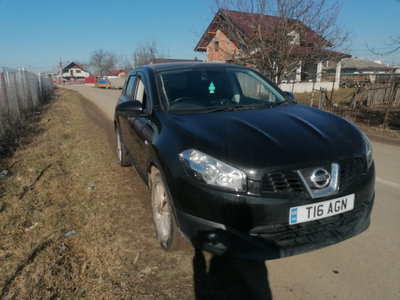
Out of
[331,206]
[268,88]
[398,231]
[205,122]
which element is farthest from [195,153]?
[398,231]

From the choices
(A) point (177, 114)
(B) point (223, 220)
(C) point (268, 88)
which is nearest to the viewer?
(B) point (223, 220)

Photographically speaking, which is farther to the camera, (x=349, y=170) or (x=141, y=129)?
(x=141, y=129)

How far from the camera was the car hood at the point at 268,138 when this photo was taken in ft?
7.33

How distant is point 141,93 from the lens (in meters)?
3.97

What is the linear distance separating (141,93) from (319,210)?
103 inches

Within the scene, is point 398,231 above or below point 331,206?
below

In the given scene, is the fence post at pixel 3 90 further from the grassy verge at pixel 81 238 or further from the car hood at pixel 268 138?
the car hood at pixel 268 138

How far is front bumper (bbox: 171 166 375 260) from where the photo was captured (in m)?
2.15

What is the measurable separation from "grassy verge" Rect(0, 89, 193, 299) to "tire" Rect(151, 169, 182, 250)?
137 millimetres

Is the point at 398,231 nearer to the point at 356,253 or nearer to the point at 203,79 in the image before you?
Result: the point at 356,253

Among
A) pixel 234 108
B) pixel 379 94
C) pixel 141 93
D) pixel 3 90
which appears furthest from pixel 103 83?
pixel 234 108

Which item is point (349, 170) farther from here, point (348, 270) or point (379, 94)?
point (379, 94)

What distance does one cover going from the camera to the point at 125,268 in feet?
8.89

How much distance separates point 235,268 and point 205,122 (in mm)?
1299
